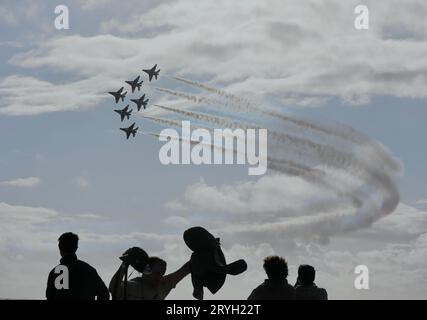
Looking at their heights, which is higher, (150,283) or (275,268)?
(275,268)

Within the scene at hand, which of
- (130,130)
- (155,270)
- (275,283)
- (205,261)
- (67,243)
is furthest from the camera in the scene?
(130,130)

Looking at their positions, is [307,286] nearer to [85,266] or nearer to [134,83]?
→ [85,266]

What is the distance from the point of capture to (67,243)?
12406 mm

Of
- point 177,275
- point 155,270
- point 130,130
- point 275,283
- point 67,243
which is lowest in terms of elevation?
point 275,283

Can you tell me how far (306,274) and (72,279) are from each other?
5241 mm

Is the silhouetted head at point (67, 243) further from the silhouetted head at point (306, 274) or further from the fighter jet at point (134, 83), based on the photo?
the fighter jet at point (134, 83)

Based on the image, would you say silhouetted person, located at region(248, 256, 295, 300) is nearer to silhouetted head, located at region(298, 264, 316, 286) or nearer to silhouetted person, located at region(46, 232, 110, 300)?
silhouetted head, located at region(298, 264, 316, 286)

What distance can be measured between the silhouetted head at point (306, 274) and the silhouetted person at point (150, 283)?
9.79 ft

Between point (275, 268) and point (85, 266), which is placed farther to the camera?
point (275, 268)

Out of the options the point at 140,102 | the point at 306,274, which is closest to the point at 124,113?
the point at 140,102

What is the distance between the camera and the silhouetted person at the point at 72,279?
39.6 ft
